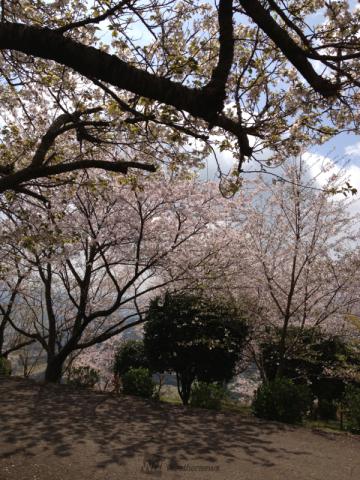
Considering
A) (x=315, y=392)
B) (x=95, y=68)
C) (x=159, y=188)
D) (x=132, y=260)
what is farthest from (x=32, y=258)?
(x=315, y=392)

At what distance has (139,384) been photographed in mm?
12328

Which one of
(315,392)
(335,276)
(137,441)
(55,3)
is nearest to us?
(55,3)

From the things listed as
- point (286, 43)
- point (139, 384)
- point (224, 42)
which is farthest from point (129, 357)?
point (286, 43)

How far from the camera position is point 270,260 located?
44.1 ft

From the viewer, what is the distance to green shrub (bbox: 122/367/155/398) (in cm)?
1230

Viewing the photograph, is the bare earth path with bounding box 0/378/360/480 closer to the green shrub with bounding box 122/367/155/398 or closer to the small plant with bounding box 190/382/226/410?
the small plant with bounding box 190/382/226/410

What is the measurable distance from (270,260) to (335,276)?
205 cm

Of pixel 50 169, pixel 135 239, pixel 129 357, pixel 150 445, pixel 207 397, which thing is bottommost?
pixel 150 445

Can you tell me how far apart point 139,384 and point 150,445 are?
5.23 metres

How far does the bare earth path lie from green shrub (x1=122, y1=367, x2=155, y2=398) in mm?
1768

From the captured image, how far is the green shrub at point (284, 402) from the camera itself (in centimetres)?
1010

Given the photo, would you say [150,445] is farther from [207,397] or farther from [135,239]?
[135,239]

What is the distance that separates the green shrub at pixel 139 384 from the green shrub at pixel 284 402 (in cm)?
355

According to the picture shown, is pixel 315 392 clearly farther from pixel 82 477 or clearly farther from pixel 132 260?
pixel 82 477
